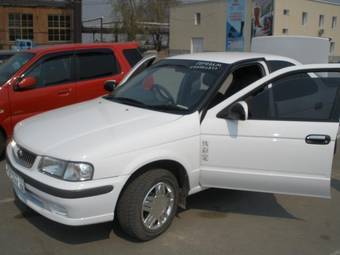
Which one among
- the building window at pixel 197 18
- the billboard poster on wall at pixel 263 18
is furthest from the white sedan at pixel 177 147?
the building window at pixel 197 18

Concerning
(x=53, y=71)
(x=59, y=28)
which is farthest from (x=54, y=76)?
(x=59, y=28)

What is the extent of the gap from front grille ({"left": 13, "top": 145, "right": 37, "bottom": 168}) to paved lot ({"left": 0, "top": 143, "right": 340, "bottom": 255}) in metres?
0.70

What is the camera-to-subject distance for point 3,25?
4069 cm

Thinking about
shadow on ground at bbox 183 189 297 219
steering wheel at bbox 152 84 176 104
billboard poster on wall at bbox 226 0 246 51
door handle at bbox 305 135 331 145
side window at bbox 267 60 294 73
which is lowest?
shadow on ground at bbox 183 189 297 219

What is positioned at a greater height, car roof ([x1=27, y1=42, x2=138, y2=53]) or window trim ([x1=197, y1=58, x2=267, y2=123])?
car roof ([x1=27, y1=42, x2=138, y2=53])

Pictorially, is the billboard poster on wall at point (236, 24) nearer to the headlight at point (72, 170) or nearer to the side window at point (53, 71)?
the side window at point (53, 71)

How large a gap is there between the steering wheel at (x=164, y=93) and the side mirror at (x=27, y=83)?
2.59m

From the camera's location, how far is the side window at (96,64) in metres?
7.42

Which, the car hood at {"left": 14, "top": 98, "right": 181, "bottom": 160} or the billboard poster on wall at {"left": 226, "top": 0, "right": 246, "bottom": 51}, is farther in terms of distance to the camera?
the billboard poster on wall at {"left": 226, "top": 0, "right": 246, "bottom": 51}

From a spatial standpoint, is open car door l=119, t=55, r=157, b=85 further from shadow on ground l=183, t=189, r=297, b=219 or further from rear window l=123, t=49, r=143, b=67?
rear window l=123, t=49, r=143, b=67

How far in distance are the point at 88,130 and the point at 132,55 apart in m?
4.38

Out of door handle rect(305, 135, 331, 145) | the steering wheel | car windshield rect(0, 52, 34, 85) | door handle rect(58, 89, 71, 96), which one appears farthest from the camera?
door handle rect(58, 89, 71, 96)

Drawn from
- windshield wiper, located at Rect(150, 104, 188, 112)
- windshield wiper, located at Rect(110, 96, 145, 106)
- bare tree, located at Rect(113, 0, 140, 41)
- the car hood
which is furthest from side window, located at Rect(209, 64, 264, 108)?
bare tree, located at Rect(113, 0, 140, 41)

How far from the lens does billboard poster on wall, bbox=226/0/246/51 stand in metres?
22.1
